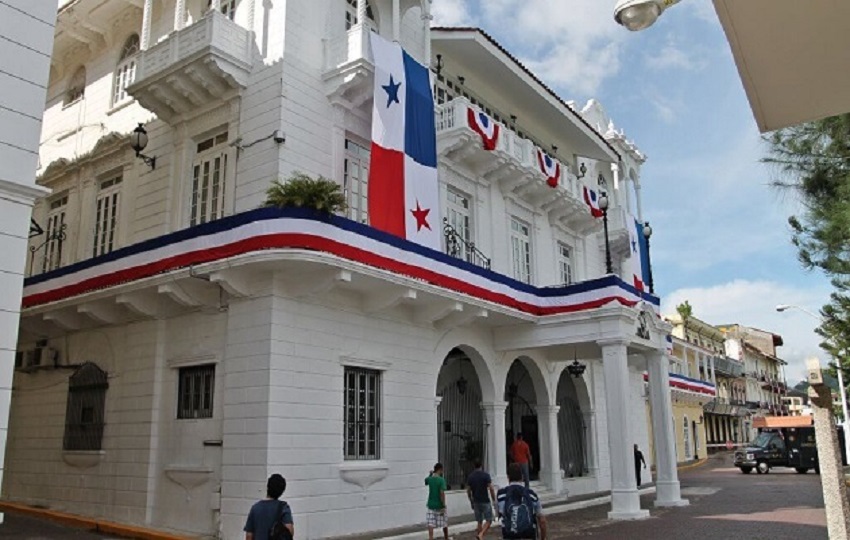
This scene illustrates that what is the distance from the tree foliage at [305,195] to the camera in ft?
39.8

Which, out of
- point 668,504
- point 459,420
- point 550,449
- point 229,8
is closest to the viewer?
point 229,8

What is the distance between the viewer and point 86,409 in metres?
15.9

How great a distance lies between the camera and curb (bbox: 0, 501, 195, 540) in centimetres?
1262

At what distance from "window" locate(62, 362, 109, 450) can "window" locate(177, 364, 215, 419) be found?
8.18ft

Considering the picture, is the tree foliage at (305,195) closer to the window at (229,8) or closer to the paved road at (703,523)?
the window at (229,8)

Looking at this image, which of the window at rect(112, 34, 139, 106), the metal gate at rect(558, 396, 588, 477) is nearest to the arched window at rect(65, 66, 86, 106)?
the window at rect(112, 34, 139, 106)

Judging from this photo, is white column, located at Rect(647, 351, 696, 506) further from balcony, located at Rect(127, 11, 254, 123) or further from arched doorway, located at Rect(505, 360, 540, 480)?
balcony, located at Rect(127, 11, 254, 123)

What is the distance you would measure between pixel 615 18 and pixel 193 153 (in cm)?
1348

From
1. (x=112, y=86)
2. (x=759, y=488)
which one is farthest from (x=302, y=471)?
(x=759, y=488)

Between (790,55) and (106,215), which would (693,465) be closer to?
(106,215)

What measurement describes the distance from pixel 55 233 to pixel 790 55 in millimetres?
19065

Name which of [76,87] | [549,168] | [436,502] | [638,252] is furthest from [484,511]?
[638,252]

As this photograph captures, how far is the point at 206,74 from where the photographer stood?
14.7 meters

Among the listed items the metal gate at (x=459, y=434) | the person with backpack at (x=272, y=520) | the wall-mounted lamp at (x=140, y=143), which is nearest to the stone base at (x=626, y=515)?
the metal gate at (x=459, y=434)
